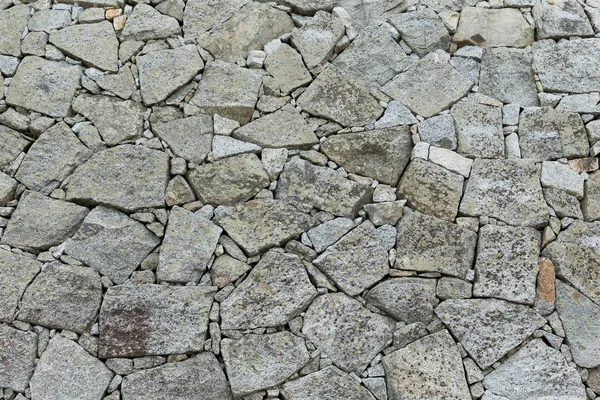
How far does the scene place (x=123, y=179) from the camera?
3.38m

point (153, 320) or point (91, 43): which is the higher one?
point (91, 43)

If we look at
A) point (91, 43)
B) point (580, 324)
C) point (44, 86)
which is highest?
point (91, 43)

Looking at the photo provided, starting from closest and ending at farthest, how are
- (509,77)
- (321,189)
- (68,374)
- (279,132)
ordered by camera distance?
(68,374) → (321,189) → (279,132) → (509,77)

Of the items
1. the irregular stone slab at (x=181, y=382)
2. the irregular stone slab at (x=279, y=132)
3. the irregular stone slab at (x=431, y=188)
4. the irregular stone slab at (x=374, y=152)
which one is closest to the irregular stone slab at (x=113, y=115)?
the irregular stone slab at (x=279, y=132)

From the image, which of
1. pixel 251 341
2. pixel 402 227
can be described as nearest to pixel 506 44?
pixel 402 227

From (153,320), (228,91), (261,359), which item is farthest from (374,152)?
(153,320)

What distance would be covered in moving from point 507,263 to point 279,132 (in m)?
1.43

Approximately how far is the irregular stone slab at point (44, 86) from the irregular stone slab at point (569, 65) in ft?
9.11

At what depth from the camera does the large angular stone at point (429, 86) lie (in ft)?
11.9

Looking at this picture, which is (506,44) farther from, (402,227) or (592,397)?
(592,397)

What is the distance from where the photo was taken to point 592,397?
3.19 m

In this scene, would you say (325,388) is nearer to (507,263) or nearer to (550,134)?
(507,263)

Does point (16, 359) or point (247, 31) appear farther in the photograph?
point (247, 31)

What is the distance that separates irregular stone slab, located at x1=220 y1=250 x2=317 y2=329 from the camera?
3168mm
